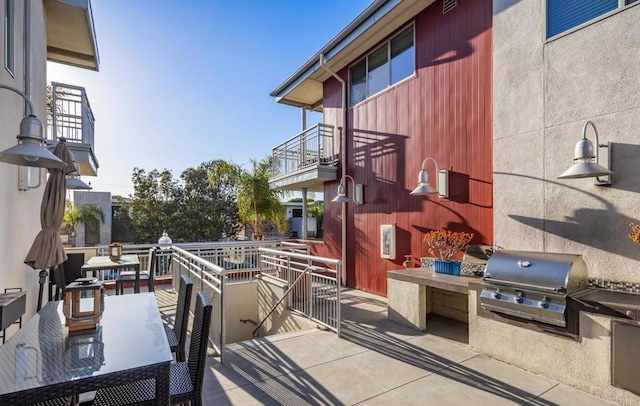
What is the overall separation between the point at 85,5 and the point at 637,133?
9105mm

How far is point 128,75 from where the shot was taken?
9.16m

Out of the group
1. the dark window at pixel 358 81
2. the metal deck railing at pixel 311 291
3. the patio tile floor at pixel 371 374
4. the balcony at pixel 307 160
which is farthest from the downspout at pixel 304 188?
the patio tile floor at pixel 371 374

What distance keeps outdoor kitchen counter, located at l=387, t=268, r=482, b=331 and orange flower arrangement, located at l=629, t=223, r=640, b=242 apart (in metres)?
1.82

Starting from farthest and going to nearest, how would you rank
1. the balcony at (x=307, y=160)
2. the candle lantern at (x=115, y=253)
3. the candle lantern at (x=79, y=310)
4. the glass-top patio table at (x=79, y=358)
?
the balcony at (x=307, y=160) < the candle lantern at (x=115, y=253) < the candle lantern at (x=79, y=310) < the glass-top patio table at (x=79, y=358)

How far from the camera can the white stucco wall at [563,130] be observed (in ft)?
11.8

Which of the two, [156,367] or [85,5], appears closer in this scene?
[156,367]

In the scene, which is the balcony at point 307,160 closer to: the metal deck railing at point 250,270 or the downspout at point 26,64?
the metal deck railing at point 250,270

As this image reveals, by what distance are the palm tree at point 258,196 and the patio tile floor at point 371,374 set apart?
7.82 metres

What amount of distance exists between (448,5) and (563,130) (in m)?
3.45

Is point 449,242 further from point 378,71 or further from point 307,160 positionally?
point 307,160

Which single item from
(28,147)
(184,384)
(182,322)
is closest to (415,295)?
(182,322)

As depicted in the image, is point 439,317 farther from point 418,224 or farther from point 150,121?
point 150,121

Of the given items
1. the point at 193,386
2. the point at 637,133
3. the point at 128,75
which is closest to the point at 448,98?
the point at 637,133

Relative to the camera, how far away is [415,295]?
197 inches
